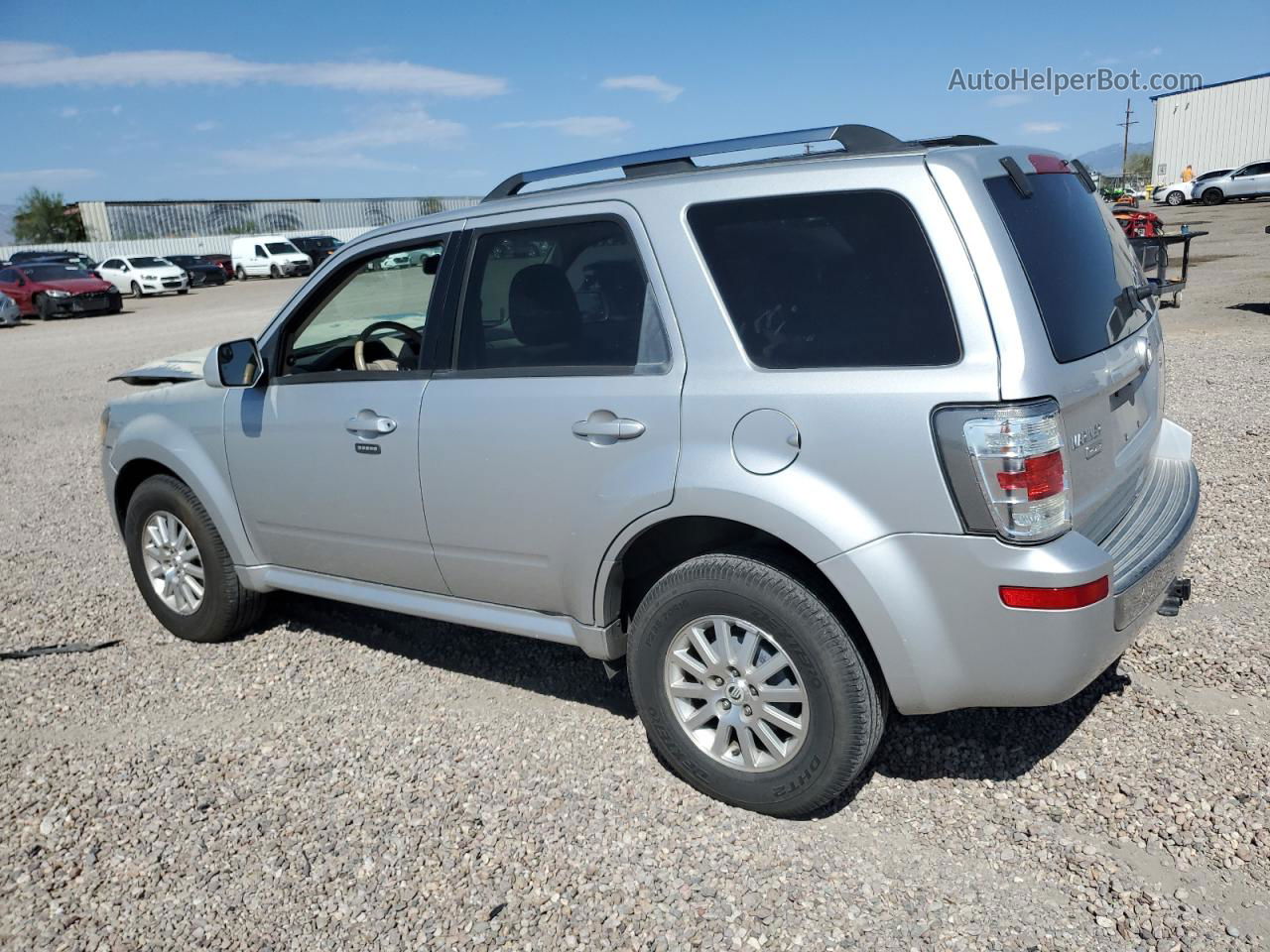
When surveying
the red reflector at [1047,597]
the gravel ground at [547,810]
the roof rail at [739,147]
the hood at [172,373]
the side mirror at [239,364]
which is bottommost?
the gravel ground at [547,810]

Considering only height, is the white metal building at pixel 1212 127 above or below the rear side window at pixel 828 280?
above

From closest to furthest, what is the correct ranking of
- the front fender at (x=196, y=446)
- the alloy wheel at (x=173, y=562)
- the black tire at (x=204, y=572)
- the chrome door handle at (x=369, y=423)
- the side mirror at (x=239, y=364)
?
the chrome door handle at (x=369, y=423)
the side mirror at (x=239, y=364)
the front fender at (x=196, y=446)
the black tire at (x=204, y=572)
the alloy wheel at (x=173, y=562)

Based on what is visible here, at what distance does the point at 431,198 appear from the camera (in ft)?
235

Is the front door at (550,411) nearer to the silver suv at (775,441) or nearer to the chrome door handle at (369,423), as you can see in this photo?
the silver suv at (775,441)

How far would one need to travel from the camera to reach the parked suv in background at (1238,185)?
1698 inches

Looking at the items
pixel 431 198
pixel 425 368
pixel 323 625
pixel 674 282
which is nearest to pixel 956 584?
pixel 674 282

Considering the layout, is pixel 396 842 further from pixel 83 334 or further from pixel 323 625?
pixel 83 334

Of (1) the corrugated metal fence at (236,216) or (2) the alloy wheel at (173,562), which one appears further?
(1) the corrugated metal fence at (236,216)

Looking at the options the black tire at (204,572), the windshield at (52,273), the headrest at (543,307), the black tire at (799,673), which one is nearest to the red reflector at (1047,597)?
the black tire at (799,673)

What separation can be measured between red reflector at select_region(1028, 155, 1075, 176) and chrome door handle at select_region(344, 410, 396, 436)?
90.3 inches

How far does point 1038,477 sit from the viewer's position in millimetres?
2664

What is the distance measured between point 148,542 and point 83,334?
70.0 feet

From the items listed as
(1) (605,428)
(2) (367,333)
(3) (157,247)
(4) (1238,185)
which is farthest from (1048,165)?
(3) (157,247)

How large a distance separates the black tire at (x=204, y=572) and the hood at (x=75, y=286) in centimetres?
2711
